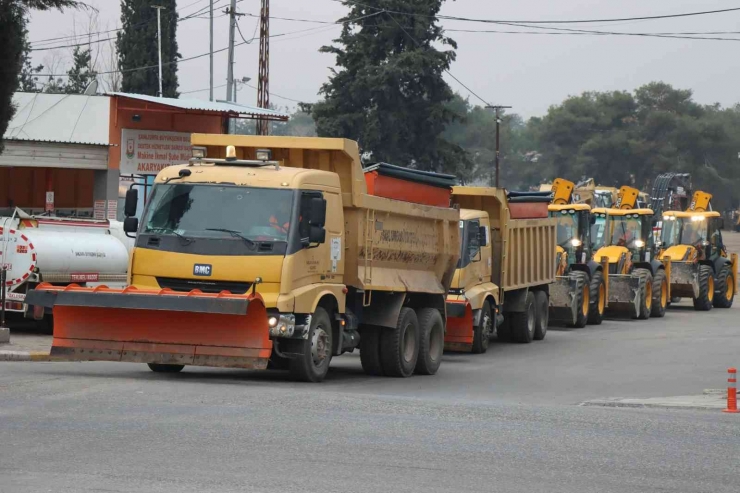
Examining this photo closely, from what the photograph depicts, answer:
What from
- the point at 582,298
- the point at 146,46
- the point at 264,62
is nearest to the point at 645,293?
the point at 582,298

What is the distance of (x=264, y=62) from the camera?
39844 mm

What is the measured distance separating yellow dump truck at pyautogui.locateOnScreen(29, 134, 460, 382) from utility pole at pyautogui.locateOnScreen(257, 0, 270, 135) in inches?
946

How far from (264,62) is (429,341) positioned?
23507 millimetres

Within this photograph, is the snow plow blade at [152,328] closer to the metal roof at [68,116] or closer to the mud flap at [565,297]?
the mud flap at [565,297]

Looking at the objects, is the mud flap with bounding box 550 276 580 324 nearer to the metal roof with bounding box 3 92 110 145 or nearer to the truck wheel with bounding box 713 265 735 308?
the truck wheel with bounding box 713 265 735 308

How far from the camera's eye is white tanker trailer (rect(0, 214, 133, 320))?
21281 mm

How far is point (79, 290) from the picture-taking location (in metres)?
14.1

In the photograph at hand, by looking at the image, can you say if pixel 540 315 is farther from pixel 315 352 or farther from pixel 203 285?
pixel 203 285

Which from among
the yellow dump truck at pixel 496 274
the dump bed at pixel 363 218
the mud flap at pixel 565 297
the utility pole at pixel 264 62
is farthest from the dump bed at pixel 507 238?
the utility pole at pixel 264 62

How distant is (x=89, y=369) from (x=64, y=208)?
19.7 m

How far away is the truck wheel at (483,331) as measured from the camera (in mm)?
21641

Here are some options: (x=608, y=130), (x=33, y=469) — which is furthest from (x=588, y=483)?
(x=608, y=130)

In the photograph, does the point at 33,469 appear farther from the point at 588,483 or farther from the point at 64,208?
the point at 64,208

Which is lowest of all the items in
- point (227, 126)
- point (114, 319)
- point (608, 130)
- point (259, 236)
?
point (114, 319)
